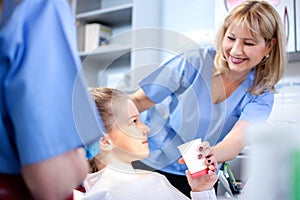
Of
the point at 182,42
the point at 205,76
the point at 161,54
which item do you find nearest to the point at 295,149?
the point at 205,76

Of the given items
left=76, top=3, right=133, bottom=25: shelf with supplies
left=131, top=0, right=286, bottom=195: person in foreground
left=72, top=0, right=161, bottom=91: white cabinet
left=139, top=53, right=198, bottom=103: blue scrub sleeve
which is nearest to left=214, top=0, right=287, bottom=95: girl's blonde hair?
left=131, top=0, right=286, bottom=195: person in foreground

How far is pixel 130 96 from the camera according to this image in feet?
4.10

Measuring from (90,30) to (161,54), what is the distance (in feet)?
2.84

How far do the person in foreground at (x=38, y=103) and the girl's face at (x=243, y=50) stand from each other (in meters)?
0.87

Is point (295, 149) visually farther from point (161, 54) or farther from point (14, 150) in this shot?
point (161, 54)

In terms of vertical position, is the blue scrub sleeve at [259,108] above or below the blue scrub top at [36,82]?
below

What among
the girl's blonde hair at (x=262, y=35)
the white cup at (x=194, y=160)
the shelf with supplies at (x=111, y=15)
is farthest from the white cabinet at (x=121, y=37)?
the white cup at (x=194, y=160)

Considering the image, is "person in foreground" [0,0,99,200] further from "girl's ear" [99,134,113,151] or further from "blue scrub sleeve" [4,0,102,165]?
"girl's ear" [99,134,113,151]

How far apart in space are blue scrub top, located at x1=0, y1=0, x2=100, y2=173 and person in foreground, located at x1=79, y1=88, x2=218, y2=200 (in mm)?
542

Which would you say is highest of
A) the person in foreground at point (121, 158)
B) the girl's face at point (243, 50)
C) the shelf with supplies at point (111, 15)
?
the shelf with supplies at point (111, 15)

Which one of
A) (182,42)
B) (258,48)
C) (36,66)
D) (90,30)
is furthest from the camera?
(90,30)

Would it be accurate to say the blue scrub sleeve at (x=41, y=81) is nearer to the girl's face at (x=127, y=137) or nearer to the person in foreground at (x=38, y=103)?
the person in foreground at (x=38, y=103)

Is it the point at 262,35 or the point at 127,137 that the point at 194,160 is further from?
the point at 262,35

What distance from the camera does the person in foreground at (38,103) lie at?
0.43 meters
